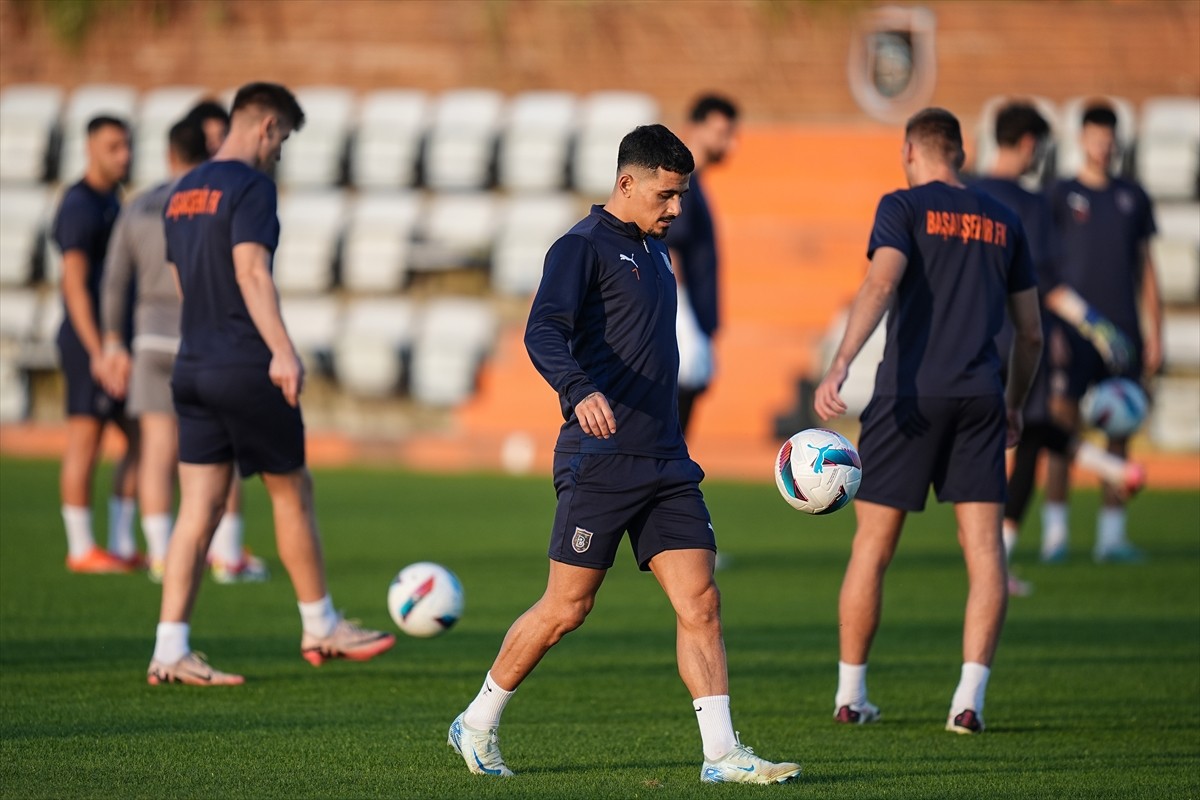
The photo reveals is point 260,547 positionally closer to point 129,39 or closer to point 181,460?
point 181,460

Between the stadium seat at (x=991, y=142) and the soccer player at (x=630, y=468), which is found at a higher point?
the stadium seat at (x=991, y=142)

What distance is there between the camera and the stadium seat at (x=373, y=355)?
63.7 ft

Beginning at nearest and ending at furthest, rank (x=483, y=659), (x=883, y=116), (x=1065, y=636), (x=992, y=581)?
(x=992, y=581) → (x=483, y=659) → (x=1065, y=636) → (x=883, y=116)

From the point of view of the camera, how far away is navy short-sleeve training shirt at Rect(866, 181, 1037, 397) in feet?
20.6

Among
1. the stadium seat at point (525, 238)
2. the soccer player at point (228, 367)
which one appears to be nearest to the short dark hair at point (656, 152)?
the soccer player at point (228, 367)

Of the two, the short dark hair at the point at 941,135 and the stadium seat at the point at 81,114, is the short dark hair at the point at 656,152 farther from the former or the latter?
the stadium seat at the point at 81,114

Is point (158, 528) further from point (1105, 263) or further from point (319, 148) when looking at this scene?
point (319, 148)

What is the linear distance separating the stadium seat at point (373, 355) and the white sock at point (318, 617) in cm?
1239

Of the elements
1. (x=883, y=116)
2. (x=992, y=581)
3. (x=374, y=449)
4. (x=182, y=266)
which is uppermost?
(x=883, y=116)

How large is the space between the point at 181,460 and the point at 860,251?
14.7m

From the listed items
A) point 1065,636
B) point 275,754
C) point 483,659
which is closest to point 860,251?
point 1065,636

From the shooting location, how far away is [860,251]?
20.7 meters

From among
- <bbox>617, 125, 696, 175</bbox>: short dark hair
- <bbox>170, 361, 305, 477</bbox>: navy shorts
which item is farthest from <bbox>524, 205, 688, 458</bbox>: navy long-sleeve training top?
<bbox>170, 361, 305, 477</bbox>: navy shorts

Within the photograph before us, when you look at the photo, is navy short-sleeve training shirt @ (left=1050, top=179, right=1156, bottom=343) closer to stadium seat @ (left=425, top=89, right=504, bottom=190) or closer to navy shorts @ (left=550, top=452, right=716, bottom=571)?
navy shorts @ (left=550, top=452, right=716, bottom=571)
